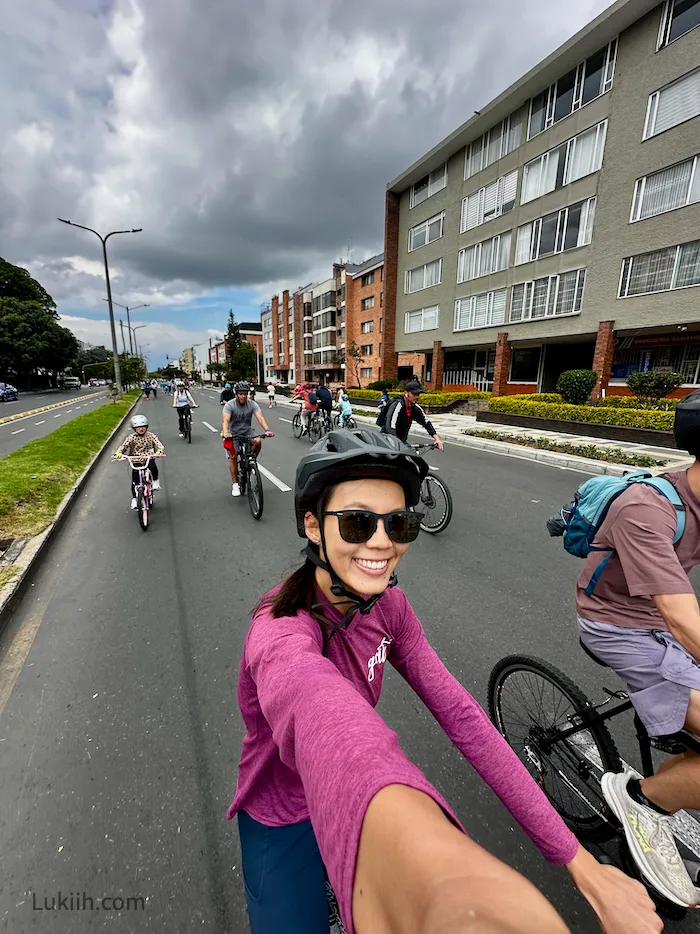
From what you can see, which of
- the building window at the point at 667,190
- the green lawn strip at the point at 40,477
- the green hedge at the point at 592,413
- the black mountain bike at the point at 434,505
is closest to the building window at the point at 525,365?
the building window at the point at 667,190

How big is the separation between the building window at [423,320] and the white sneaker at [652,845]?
2841cm

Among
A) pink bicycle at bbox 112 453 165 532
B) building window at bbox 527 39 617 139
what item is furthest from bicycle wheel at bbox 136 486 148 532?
building window at bbox 527 39 617 139

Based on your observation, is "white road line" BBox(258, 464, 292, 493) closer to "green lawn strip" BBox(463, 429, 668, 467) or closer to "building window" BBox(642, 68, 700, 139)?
"green lawn strip" BBox(463, 429, 668, 467)

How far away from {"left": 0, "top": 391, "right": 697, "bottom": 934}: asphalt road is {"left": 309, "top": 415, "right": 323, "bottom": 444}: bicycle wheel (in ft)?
26.2

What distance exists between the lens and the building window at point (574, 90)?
1714 centimetres

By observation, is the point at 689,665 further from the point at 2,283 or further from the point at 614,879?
the point at 2,283

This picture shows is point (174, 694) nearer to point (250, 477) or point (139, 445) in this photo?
point (250, 477)

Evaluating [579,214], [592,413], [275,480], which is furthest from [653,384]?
[275,480]

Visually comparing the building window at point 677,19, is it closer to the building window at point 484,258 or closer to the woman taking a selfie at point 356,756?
the building window at point 484,258

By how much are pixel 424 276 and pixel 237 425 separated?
25.7 meters

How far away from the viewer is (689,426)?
64.3 inches

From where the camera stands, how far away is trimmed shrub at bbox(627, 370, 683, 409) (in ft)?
45.1

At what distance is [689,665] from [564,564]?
3196 millimetres

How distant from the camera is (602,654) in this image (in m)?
1.91
